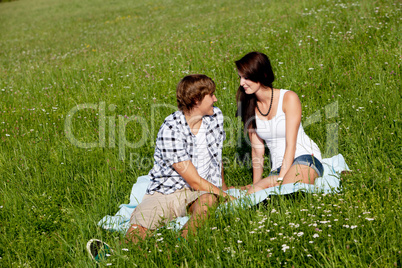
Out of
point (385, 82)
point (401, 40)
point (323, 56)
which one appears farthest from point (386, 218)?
point (401, 40)

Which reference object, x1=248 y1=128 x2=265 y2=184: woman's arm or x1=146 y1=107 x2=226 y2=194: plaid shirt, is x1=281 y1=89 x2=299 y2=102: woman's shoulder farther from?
x1=146 y1=107 x2=226 y2=194: plaid shirt

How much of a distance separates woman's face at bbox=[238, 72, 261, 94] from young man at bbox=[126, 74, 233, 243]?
49 cm

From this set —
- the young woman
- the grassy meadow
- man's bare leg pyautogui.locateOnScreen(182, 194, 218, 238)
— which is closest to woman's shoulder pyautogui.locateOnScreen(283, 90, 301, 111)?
the young woman

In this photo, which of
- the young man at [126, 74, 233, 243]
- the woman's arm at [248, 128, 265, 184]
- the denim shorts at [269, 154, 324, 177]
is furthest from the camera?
the woman's arm at [248, 128, 265, 184]

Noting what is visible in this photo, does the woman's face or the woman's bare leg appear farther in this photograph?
the woman's face

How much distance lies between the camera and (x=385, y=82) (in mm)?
6117

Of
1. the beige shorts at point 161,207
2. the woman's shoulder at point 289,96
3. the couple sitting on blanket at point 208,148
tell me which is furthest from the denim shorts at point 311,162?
the beige shorts at point 161,207

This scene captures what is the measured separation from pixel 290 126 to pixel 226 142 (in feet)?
4.61

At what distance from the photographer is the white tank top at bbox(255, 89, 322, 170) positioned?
A: 4.74 meters

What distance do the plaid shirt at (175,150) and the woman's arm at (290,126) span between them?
29.8 inches

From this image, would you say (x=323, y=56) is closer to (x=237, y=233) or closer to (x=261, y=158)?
(x=261, y=158)

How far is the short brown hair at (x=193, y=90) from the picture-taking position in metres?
4.24

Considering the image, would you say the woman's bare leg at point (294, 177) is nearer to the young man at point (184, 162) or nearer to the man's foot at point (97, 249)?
the young man at point (184, 162)

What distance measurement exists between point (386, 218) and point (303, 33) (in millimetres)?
6450
